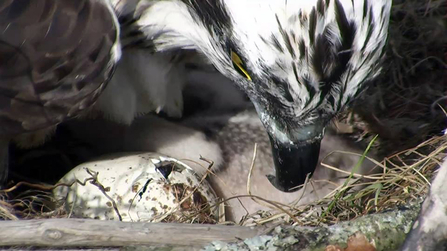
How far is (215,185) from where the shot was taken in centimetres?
284

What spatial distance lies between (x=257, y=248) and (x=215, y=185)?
966 mm

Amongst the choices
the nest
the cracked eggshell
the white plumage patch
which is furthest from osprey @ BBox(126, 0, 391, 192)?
the cracked eggshell

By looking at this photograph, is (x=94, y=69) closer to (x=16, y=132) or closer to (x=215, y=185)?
(x=16, y=132)

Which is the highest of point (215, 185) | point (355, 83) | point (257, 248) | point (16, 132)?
point (355, 83)

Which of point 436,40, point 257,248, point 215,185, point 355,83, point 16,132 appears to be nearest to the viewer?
point 257,248

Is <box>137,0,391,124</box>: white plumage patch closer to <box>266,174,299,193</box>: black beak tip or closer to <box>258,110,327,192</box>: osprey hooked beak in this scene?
<box>258,110,327,192</box>: osprey hooked beak

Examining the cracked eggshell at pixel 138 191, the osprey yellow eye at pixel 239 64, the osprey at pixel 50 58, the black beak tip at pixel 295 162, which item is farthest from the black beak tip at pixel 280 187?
the osprey at pixel 50 58

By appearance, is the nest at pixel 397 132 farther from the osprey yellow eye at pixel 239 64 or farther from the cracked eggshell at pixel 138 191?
the osprey yellow eye at pixel 239 64

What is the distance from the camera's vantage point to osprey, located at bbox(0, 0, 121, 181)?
2.34 m

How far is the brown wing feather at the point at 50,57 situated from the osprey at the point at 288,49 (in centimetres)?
20

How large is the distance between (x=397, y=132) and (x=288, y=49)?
114 centimetres

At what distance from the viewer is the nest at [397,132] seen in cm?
243

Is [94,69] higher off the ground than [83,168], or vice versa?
[94,69]

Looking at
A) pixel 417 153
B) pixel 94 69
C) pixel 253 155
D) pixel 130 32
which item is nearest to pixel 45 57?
pixel 94 69
